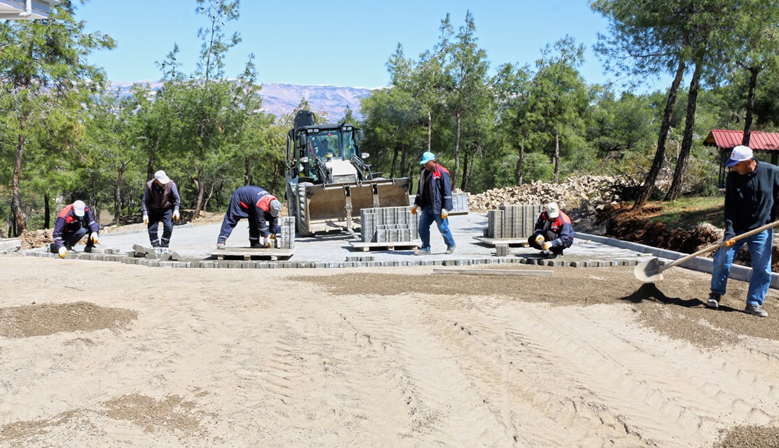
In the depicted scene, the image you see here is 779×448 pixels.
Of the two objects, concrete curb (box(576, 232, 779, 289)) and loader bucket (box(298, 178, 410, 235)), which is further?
loader bucket (box(298, 178, 410, 235))

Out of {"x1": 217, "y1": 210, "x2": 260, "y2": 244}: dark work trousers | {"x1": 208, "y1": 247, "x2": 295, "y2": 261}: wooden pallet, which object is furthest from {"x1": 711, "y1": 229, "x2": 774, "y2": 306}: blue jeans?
{"x1": 217, "y1": 210, "x2": 260, "y2": 244}: dark work trousers

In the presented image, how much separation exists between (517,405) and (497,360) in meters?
0.97

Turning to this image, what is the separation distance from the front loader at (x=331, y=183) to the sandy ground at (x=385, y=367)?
6735mm

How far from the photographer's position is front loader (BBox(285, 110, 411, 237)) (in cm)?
1492

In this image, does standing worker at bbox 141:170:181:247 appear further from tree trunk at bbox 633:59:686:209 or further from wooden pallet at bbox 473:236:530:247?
tree trunk at bbox 633:59:686:209

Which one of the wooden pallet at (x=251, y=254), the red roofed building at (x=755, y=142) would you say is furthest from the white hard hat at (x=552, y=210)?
the red roofed building at (x=755, y=142)

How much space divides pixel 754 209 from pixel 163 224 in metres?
9.72

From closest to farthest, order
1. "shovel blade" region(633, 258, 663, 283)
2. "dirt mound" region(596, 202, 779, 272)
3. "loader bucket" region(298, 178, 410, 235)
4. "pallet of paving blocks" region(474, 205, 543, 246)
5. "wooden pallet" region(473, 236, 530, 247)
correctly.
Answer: "shovel blade" region(633, 258, 663, 283)
"dirt mound" region(596, 202, 779, 272)
"wooden pallet" region(473, 236, 530, 247)
"pallet of paving blocks" region(474, 205, 543, 246)
"loader bucket" region(298, 178, 410, 235)

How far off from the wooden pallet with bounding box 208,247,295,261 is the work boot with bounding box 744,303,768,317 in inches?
276

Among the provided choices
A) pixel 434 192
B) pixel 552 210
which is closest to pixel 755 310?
pixel 552 210

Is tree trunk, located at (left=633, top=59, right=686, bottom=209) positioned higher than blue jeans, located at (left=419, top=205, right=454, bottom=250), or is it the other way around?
tree trunk, located at (left=633, top=59, right=686, bottom=209)

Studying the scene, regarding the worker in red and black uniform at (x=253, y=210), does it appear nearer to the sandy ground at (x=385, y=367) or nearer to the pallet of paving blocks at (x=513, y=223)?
the sandy ground at (x=385, y=367)

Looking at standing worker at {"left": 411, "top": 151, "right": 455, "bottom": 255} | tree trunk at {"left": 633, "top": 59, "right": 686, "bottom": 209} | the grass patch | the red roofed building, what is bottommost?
the grass patch

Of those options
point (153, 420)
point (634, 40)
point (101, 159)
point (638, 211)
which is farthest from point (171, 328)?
point (101, 159)
